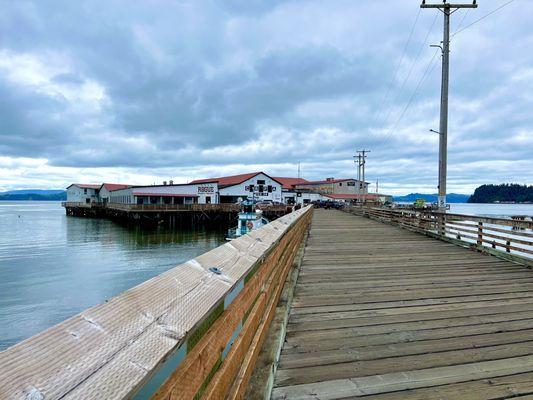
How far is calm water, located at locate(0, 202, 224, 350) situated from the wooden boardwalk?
33.5ft

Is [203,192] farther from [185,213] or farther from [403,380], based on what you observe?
[403,380]

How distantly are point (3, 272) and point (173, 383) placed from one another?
22238mm

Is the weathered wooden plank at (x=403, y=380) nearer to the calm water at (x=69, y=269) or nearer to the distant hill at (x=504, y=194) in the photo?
the calm water at (x=69, y=269)

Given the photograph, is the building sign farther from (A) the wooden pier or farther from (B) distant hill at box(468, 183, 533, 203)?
(B) distant hill at box(468, 183, 533, 203)

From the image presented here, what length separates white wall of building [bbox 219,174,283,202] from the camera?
5659 centimetres

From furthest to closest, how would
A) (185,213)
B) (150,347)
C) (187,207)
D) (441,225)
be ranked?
(185,213) < (187,207) < (441,225) < (150,347)

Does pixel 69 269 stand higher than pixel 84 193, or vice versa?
pixel 84 193

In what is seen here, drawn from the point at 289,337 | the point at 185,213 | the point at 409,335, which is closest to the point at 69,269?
the point at 289,337

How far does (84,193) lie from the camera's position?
7269cm

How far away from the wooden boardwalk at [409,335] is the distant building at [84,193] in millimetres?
74569

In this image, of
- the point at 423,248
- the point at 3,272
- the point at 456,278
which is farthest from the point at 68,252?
the point at 456,278

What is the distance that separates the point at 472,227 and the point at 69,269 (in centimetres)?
2110

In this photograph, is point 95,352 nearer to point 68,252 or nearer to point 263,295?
point 263,295

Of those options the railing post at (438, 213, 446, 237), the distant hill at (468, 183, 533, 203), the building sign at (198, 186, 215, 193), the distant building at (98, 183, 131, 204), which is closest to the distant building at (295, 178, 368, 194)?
the building sign at (198, 186, 215, 193)
